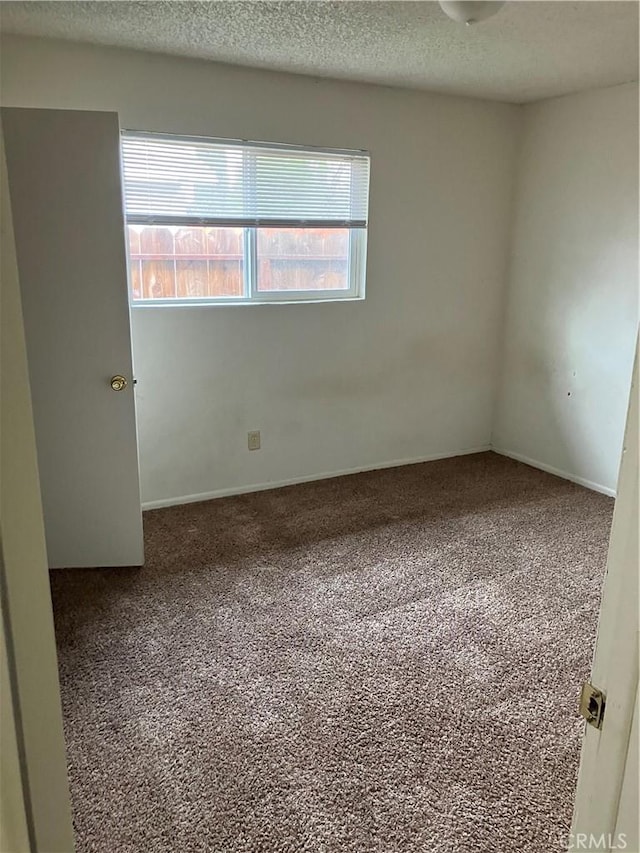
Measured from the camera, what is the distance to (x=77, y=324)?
265cm

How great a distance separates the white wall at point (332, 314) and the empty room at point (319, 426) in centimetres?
2

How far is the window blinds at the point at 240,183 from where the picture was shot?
319 cm

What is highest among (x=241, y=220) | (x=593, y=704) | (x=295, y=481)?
(x=241, y=220)

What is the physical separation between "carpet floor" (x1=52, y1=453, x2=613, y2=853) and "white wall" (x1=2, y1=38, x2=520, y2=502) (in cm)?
53

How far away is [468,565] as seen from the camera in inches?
118

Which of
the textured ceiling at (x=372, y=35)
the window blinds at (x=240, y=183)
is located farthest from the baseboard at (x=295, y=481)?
the textured ceiling at (x=372, y=35)

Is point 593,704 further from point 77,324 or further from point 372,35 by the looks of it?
point 372,35

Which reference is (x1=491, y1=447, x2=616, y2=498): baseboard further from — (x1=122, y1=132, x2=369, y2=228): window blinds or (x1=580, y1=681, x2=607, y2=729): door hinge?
(x1=580, y1=681, x2=607, y2=729): door hinge

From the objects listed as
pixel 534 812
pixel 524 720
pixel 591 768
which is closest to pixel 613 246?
pixel 524 720

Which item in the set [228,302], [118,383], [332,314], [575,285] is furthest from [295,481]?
[575,285]

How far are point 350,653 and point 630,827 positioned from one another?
1.64 m

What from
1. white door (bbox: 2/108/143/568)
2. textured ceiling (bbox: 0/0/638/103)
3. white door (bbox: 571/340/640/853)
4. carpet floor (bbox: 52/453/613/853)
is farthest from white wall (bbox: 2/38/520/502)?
white door (bbox: 571/340/640/853)

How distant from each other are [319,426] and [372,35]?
2178 mm

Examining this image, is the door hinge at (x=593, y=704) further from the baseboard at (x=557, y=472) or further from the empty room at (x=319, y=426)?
the baseboard at (x=557, y=472)
